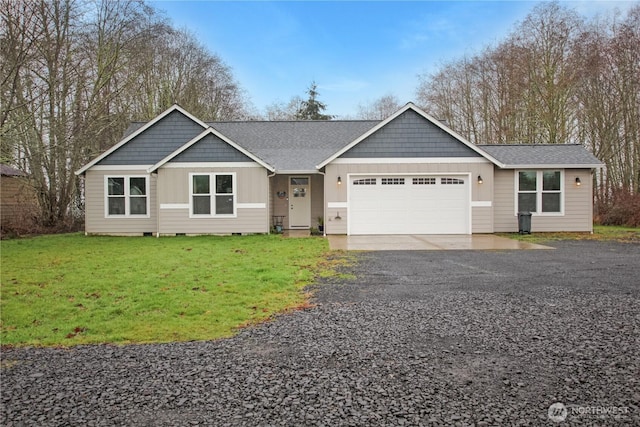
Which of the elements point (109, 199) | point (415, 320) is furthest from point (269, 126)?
point (415, 320)

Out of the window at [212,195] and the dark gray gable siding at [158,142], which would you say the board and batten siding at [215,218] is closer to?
the window at [212,195]

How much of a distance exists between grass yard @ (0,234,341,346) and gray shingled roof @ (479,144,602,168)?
8594 millimetres

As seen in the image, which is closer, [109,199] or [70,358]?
[70,358]

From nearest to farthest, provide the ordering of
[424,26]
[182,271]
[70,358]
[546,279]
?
[70,358] → [546,279] → [182,271] → [424,26]

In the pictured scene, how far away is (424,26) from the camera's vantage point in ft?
63.9

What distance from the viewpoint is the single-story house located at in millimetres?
14852

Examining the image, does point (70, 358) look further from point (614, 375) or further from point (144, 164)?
point (144, 164)

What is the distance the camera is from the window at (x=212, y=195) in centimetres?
1538

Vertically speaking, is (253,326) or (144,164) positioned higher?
(144,164)

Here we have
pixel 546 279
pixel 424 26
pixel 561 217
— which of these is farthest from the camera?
pixel 424 26

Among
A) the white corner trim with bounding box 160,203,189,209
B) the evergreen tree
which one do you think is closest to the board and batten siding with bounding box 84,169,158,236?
the white corner trim with bounding box 160,203,189,209

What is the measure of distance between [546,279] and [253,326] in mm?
5149

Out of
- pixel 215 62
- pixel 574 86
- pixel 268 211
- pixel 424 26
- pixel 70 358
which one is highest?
pixel 215 62

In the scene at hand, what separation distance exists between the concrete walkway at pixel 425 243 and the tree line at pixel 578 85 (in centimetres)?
1165
